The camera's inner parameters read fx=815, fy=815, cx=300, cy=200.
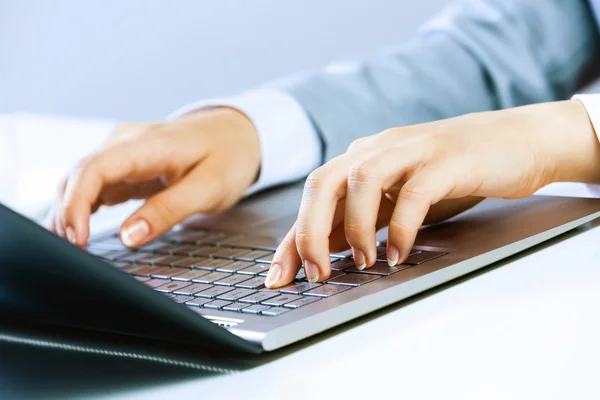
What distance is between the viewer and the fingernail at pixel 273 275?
458mm

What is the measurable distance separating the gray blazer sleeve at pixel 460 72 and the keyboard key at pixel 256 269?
0.36 meters

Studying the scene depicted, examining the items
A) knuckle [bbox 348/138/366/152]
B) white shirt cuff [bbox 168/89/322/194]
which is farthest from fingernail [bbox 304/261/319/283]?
white shirt cuff [bbox 168/89/322/194]

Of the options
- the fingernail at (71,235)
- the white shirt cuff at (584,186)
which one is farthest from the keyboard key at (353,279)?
the fingernail at (71,235)

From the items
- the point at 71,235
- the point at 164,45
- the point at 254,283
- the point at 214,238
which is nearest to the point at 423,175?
the point at 254,283

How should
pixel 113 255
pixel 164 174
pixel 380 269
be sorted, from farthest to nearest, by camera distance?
1. pixel 164 174
2. pixel 113 255
3. pixel 380 269

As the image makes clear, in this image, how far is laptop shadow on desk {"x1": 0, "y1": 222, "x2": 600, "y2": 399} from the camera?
38 cm

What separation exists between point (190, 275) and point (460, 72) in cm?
53

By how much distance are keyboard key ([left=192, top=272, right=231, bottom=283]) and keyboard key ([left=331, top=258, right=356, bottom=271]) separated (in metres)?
0.07

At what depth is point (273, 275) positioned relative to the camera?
1.52 ft

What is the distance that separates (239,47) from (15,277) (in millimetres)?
1513

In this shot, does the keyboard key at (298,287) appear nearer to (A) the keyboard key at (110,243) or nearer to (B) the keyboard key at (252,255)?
(B) the keyboard key at (252,255)

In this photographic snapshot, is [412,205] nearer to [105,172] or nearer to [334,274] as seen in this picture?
[334,274]

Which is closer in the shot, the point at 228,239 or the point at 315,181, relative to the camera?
the point at 315,181

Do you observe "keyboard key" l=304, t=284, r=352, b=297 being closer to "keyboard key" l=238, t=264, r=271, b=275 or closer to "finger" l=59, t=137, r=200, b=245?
"keyboard key" l=238, t=264, r=271, b=275
